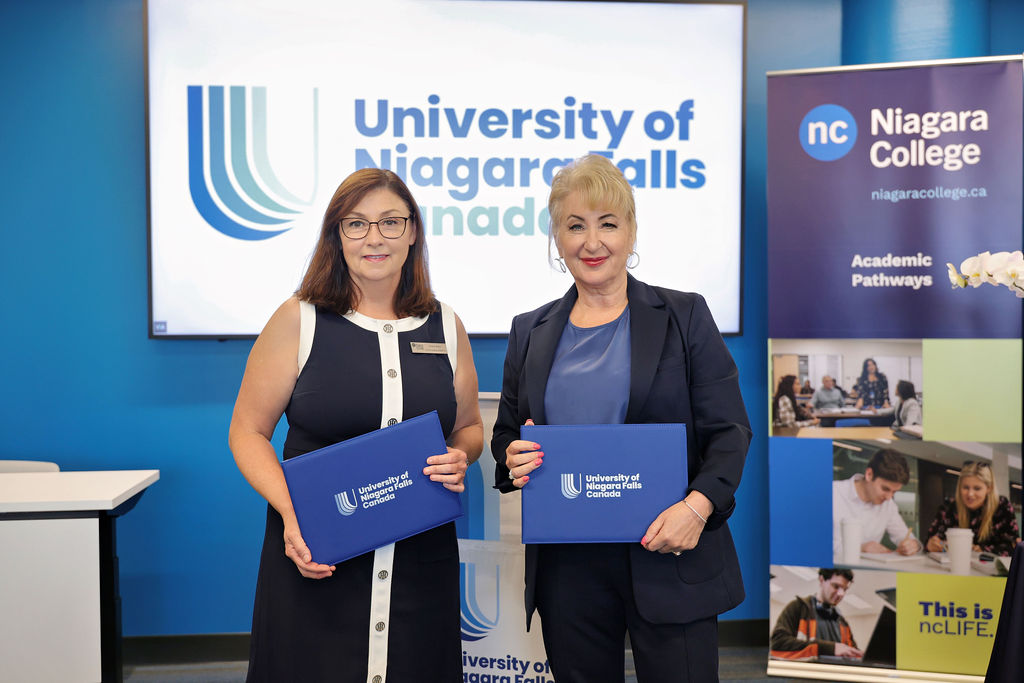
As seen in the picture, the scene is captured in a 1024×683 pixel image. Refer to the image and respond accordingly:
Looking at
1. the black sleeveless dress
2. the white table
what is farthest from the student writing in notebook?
the white table

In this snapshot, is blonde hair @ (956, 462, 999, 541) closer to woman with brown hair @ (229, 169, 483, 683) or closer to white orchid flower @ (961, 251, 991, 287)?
white orchid flower @ (961, 251, 991, 287)

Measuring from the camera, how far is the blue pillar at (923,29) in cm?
312

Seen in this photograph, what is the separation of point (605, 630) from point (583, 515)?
31 centimetres

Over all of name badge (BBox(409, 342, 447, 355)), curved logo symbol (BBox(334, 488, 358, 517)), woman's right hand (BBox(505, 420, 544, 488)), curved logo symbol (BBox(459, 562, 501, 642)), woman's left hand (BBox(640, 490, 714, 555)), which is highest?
name badge (BBox(409, 342, 447, 355))

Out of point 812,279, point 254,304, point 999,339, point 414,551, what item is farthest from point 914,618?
point 254,304

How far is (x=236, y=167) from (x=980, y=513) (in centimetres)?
331

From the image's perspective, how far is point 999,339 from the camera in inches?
112

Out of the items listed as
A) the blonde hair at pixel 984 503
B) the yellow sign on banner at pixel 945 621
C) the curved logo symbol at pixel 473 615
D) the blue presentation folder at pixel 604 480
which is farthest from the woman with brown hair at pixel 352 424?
the blonde hair at pixel 984 503

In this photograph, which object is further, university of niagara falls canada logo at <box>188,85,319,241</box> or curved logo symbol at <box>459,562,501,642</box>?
university of niagara falls canada logo at <box>188,85,319,241</box>

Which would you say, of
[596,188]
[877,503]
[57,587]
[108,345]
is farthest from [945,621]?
[108,345]

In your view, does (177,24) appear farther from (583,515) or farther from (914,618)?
(914,618)

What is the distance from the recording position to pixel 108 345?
3150 mm

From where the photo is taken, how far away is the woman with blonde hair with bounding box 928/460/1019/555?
2.84 meters

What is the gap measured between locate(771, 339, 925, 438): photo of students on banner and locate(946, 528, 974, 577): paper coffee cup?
404 mm
